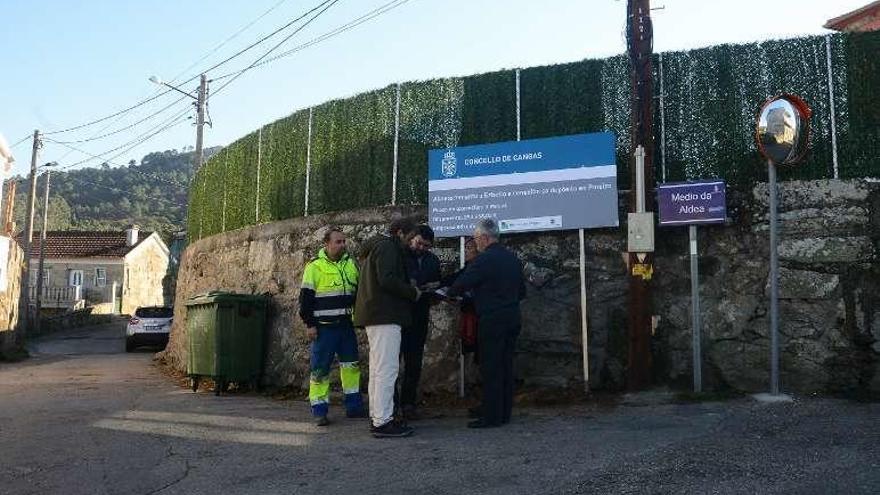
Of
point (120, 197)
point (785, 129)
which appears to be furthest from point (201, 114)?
point (120, 197)

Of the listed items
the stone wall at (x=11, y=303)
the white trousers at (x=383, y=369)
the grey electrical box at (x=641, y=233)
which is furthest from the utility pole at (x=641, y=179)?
the stone wall at (x=11, y=303)

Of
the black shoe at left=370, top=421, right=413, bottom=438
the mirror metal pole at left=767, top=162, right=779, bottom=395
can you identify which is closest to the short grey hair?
the black shoe at left=370, top=421, right=413, bottom=438

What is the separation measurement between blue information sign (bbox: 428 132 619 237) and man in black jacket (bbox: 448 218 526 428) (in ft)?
5.41

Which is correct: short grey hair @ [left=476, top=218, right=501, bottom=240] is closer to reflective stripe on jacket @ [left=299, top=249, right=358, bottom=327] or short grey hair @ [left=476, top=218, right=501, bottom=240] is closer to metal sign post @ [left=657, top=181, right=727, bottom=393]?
reflective stripe on jacket @ [left=299, top=249, right=358, bottom=327]

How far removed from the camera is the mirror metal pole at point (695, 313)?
6758 millimetres

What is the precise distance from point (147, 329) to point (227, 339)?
13.1 meters

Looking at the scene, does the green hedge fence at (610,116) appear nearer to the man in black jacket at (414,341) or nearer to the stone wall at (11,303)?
the man in black jacket at (414,341)

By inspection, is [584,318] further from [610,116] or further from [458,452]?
[458,452]

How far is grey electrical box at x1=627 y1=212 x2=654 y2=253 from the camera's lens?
6.93 m

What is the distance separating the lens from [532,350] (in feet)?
24.5

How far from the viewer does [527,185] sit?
300 inches

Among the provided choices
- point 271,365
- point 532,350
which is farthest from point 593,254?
point 271,365

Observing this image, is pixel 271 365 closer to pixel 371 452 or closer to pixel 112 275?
pixel 371 452

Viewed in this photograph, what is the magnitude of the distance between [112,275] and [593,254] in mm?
51243
